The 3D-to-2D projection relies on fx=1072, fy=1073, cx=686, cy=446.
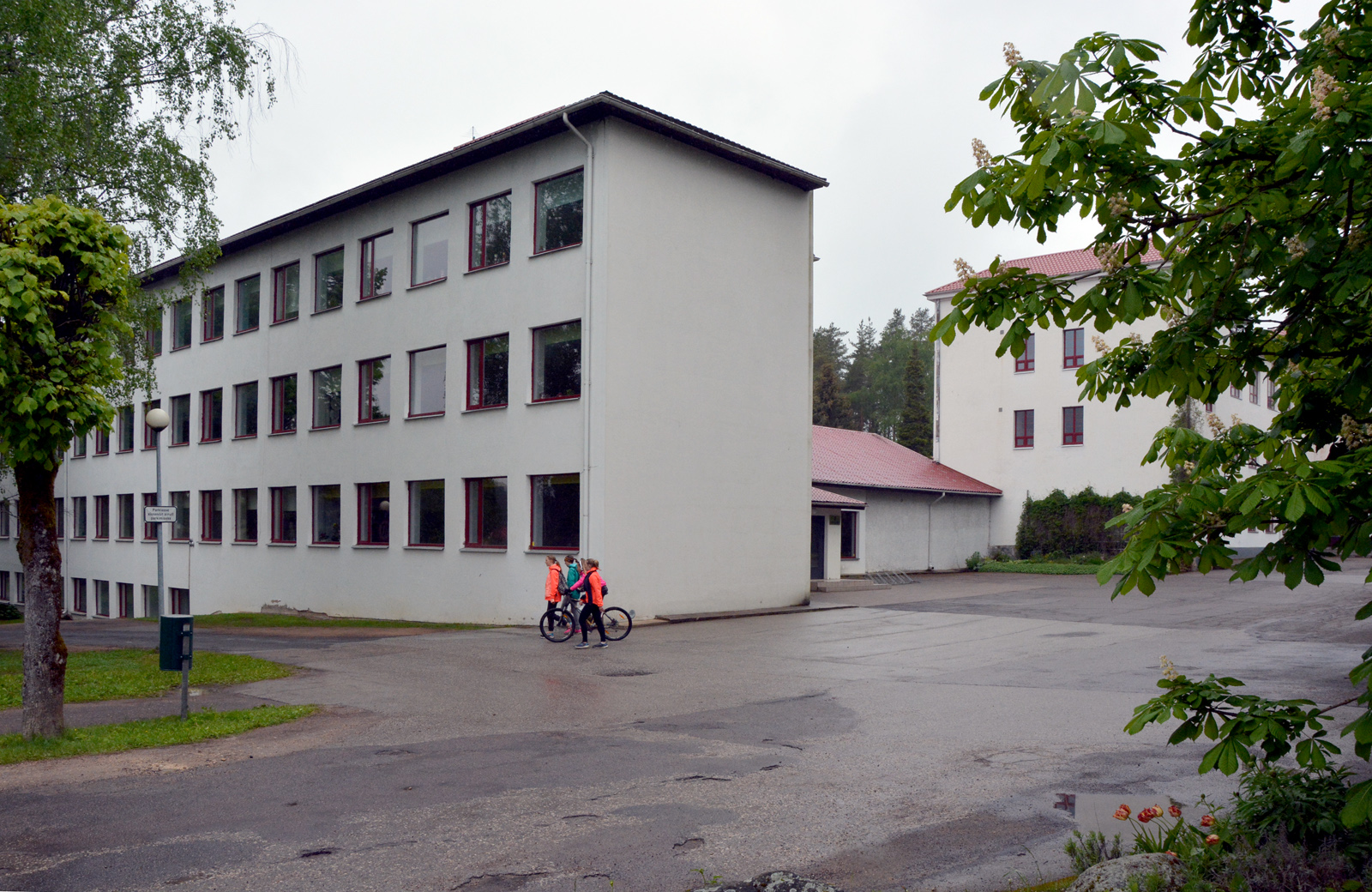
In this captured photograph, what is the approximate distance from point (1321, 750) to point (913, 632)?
16882 millimetres

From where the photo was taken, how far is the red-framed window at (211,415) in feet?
118

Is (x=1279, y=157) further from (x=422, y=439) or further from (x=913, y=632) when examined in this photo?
(x=422, y=439)

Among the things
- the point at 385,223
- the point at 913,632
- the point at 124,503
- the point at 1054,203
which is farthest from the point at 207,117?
the point at 124,503

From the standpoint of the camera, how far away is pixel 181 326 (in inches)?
1510

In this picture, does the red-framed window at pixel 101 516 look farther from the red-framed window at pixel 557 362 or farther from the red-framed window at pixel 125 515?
the red-framed window at pixel 557 362

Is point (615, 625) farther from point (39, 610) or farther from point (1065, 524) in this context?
point (1065, 524)

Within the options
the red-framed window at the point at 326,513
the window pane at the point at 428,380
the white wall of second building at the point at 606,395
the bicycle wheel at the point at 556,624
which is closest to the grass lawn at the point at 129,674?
the bicycle wheel at the point at 556,624

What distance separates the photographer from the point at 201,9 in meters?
20.1

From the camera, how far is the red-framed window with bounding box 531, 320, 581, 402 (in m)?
24.2

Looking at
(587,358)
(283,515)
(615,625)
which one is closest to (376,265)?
(283,515)

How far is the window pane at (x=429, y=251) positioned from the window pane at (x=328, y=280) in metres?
3.52

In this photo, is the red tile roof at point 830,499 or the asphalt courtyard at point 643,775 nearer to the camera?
the asphalt courtyard at point 643,775

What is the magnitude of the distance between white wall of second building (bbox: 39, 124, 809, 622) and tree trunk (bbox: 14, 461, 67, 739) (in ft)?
44.3

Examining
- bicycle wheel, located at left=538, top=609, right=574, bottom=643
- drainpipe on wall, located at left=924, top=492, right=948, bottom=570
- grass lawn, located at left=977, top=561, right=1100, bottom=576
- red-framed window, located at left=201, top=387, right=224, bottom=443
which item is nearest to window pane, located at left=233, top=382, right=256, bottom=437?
red-framed window, located at left=201, top=387, right=224, bottom=443
